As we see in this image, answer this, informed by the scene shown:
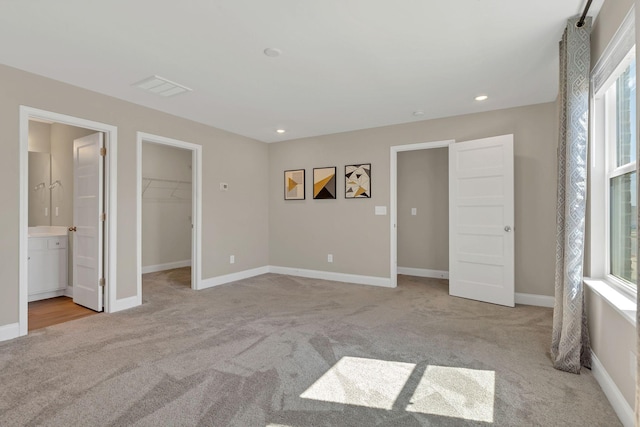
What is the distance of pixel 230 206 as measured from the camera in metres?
5.24

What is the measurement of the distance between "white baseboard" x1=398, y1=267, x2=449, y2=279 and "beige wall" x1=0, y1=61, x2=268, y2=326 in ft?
8.64

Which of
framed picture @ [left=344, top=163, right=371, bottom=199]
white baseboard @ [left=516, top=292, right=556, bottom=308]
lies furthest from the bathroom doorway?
white baseboard @ [left=516, top=292, right=556, bottom=308]

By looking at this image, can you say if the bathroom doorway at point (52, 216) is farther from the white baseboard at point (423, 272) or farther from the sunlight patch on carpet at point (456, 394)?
the white baseboard at point (423, 272)

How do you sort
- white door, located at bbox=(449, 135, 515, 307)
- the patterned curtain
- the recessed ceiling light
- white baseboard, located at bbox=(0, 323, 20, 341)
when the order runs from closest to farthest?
the patterned curtain
the recessed ceiling light
white baseboard, located at bbox=(0, 323, 20, 341)
white door, located at bbox=(449, 135, 515, 307)

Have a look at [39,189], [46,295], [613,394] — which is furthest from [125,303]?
[613,394]

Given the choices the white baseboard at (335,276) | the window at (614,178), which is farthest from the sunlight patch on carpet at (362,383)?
the white baseboard at (335,276)

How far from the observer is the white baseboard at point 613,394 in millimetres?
1670

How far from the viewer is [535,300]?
12.8 ft

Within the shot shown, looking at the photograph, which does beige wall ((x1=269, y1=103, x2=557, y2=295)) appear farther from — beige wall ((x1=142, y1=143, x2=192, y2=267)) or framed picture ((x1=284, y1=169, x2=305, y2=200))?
beige wall ((x1=142, y1=143, x2=192, y2=267))

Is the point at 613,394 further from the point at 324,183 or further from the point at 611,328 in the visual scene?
the point at 324,183

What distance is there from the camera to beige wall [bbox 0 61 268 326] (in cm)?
287

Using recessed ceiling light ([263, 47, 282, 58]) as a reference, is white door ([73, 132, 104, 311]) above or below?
below

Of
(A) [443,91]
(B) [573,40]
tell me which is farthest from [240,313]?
(B) [573,40]

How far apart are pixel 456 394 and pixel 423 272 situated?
390cm
